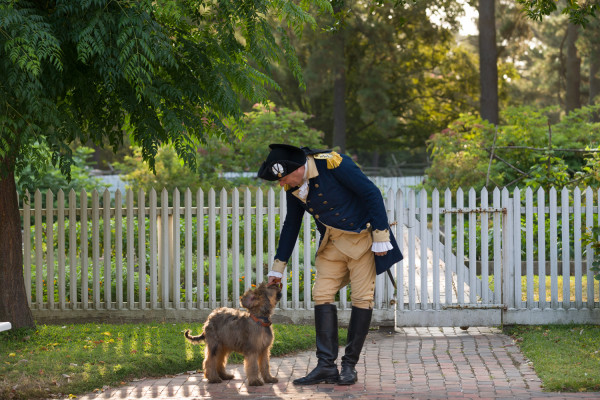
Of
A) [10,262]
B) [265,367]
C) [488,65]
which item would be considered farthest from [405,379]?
[488,65]

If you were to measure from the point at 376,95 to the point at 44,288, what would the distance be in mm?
22849

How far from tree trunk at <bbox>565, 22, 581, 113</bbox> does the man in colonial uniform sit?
988 inches

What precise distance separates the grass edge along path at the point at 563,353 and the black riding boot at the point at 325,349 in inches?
60.2

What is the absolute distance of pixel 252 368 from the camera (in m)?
5.49

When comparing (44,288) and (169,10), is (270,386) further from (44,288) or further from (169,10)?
(44,288)

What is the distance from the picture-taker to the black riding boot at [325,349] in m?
5.59

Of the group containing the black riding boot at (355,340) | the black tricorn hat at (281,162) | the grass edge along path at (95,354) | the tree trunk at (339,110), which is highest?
the tree trunk at (339,110)

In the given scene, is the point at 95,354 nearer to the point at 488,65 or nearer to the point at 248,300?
the point at 248,300

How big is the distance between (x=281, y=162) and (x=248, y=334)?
127cm

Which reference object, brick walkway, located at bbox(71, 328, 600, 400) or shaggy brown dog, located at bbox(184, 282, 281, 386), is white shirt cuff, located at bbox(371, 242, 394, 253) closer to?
shaggy brown dog, located at bbox(184, 282, 281, 386)

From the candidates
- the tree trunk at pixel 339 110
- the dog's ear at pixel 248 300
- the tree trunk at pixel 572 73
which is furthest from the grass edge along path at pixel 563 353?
the tree trunk at pixel 339 110

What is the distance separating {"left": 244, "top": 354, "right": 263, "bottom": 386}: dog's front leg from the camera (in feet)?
18.0

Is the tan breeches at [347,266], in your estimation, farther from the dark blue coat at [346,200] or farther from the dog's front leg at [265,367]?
the dog's front leg at [265,367]

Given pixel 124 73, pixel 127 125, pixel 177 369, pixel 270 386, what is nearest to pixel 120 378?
pixel 177 369
